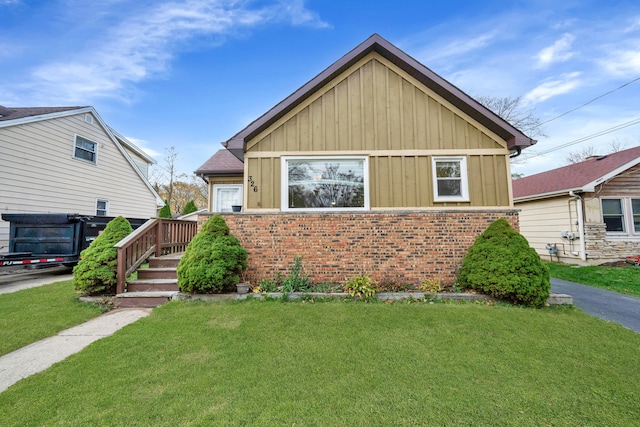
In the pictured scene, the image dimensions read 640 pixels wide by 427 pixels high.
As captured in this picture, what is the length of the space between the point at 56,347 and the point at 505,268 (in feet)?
24.3

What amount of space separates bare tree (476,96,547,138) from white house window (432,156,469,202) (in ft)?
54.3

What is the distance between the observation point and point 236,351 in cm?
329

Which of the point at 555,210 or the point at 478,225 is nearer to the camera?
the point at 478,225

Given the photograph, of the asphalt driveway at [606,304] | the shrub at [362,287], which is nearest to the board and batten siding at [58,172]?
the shrub at [362,287]

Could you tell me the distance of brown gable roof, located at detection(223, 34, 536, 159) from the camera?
622 centimetres

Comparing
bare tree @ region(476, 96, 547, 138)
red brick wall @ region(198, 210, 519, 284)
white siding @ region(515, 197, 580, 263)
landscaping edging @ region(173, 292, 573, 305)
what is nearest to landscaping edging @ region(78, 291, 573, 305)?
landscaping edging @ region(173, 292, 573, 305)

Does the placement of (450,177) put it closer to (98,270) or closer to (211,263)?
(211,263)

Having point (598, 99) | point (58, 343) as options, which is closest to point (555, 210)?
point (598, 99)

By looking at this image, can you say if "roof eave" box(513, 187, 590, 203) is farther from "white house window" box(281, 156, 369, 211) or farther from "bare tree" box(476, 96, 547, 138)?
"bare tree" box(476, 96, 547, 138)

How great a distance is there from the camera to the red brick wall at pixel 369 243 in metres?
6.05

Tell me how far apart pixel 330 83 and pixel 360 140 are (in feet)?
5.55

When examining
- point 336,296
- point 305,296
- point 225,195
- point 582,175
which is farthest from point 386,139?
point 582,175

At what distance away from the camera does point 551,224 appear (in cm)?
1124

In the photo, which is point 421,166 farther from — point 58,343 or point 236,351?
point 58,343
